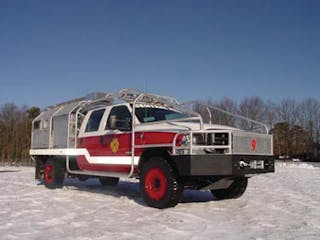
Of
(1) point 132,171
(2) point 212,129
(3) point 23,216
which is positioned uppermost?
(2) point 212,129

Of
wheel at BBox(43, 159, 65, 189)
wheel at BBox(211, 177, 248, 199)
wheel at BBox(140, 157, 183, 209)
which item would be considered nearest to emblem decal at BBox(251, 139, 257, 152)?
wheel at BBox(211, 177, 248, 199)

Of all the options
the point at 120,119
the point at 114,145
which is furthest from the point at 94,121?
the point at 114,145

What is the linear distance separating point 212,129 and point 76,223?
9.34ft

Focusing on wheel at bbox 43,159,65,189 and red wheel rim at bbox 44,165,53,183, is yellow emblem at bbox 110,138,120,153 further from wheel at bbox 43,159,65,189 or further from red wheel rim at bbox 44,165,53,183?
red wheel rim at bbox 44,165,53,183

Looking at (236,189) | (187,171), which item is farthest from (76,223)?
(236,189)

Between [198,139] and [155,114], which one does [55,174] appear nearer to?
[155,114]

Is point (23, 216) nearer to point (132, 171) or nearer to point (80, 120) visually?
point (132, 171)

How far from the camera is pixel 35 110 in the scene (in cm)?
6322

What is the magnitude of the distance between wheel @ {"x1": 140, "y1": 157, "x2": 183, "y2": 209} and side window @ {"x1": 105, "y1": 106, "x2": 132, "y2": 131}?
113 centimetres

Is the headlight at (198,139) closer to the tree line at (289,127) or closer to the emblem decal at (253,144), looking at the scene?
the emblem decal at (253,144)

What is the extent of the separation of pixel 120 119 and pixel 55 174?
A: 11.4ft

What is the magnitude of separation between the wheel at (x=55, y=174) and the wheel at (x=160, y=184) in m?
4.26

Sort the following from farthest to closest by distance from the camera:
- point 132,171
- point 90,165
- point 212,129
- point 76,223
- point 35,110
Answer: point 35,110 → point 90,165 → point 132,171 → point 212,129 → point 76,223

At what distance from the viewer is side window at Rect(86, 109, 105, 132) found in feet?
31.6
